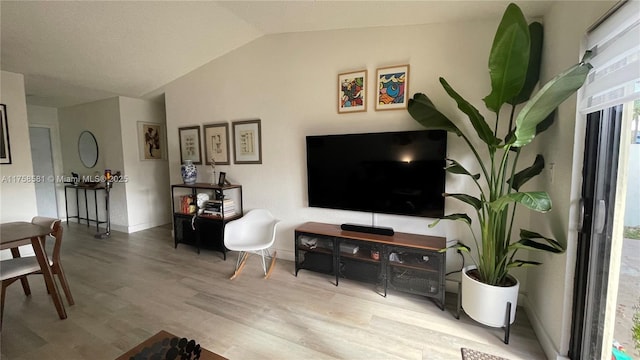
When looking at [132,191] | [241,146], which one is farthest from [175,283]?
[132,191]

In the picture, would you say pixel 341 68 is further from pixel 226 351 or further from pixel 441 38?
pixel 226 351

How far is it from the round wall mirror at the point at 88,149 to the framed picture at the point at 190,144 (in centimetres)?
208

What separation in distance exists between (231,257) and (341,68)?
8.77 ft

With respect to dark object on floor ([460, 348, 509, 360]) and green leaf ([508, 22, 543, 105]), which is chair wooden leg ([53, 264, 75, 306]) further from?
green leaf ([508, 22, 543, 105])

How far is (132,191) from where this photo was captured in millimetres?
4406

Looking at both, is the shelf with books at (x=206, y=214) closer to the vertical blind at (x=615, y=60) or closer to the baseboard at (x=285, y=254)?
the baseboard at (x=285, y=254)

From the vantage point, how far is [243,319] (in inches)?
80.1

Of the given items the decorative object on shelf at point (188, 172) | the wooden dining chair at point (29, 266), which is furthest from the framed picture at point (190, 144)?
the wooden dining chair at point (29, 266)

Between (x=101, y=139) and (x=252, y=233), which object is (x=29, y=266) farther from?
Answer: (x=101, y=139)

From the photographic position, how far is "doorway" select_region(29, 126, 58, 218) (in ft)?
15.7

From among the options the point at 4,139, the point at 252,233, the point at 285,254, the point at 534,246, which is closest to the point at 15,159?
the point at 4,139

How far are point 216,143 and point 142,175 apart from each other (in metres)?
1.97

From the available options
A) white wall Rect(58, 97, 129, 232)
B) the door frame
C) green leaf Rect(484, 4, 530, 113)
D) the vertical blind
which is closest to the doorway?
the door frame

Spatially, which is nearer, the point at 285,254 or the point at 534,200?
the point at 534,200
